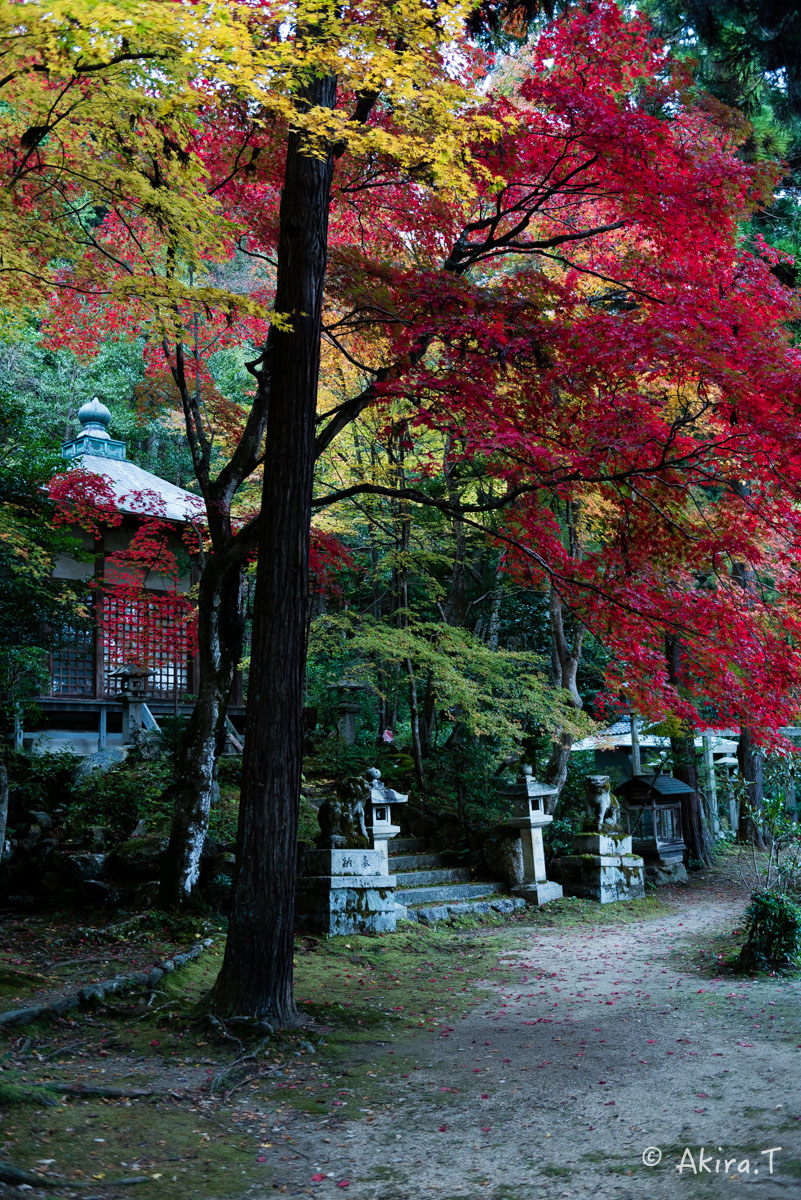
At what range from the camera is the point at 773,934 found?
7793 mm

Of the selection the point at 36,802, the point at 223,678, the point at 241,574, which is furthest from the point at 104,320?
the point at 36,802

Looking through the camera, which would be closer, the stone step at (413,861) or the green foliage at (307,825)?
the green foliage at (307,825)

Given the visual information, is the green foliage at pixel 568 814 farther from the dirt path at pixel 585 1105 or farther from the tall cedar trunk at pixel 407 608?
the dirt path at pixel 585 1105

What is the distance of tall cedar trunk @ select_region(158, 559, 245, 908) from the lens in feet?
29.6

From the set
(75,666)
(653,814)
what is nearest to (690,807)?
(653,814)

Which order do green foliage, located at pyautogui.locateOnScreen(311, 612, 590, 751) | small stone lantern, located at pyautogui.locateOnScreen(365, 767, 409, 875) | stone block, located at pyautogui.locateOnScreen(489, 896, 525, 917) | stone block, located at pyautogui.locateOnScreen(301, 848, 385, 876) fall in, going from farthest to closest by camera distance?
1. green foliage, located at pyautogui.locateOnScreen(311, 612, 590, 751)
2. stone block, located at pyautogui.locateOnScreen(489, 896, 525, 917)
3. small stone lantern, located at pyautogui.locateOnScreen(365, 767, 409, 875)
4. stone block, located at pyautogui.locateOnScreen(301, 848, 385, 876)

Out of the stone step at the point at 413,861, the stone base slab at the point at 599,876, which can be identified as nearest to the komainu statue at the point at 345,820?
the stone step at the point at 413,861

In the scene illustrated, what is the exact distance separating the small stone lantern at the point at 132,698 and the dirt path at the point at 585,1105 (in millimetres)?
9258

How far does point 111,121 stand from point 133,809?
27.2 feet

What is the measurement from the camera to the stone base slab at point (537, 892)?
1214 cm

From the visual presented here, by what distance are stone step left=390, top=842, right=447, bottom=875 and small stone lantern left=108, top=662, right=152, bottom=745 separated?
214 inches

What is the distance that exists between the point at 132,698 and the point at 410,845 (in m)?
5.57

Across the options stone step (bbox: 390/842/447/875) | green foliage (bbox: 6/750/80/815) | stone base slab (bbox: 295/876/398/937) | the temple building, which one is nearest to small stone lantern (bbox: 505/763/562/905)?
stone step (bbox: 390/842/447/875)

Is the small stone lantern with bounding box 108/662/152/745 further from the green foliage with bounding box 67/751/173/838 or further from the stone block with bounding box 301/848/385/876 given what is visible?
the stone block with bounding box 301/848/385/876
